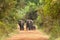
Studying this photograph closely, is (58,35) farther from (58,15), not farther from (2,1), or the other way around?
(2,1)

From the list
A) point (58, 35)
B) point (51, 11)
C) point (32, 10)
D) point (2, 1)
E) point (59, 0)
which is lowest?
point (58, 35)

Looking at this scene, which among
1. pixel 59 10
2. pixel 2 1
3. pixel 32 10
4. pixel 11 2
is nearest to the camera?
pixel 59 10

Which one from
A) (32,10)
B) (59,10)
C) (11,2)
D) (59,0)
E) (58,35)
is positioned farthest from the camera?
(32,10)

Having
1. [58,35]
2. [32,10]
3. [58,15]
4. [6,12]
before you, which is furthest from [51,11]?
[32,10]

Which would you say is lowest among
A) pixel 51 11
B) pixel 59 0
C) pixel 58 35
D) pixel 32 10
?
pixel 58 35

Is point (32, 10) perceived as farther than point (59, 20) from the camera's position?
Yes

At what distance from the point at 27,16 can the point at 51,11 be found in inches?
1009

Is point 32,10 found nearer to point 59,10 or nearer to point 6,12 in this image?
point 6,12

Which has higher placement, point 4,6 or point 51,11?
point 4,6

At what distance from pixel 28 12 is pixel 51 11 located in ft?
80.0

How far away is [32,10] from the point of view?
42719 mm

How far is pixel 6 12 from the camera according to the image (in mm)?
21469

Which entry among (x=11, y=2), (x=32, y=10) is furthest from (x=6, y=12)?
(x=32, y=10)

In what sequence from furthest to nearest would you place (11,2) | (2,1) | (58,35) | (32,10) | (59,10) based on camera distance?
(32,10) → (11,2) → (2,1) → (59,10) → (58,35)
